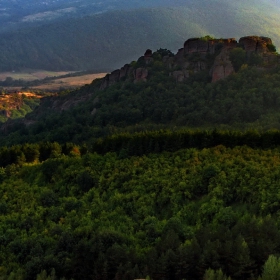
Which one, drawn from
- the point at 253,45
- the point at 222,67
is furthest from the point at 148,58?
the point at 253,45

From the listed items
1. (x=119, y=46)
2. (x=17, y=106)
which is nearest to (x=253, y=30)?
(x=119, y=46)

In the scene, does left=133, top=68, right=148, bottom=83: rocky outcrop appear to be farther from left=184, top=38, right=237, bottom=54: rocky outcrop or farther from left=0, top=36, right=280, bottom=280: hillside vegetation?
left=0, top=36, right=280, bottom=280: hillside vegetation

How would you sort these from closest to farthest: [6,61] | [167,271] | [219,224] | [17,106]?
[167,271], [219,224], [17,106], [6,61]

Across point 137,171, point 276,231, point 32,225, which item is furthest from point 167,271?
point 137,171

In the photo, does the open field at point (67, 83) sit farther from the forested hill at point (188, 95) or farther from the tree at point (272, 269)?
the tree at point (272, 269)

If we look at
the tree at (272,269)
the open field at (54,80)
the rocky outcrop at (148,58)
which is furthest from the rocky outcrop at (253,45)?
the open field at (54,80)

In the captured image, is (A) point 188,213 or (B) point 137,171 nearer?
(A) point 188,213

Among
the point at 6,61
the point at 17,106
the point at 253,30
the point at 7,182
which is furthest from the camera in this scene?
the point at 6,61

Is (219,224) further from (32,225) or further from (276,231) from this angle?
(32,225)

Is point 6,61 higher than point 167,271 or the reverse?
the reverse
